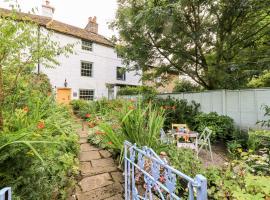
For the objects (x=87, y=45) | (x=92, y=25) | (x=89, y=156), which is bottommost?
(x=89, y=156)

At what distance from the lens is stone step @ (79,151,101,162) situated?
3.58m

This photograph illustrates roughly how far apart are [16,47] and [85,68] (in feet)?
40.6

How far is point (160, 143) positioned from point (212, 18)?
6246 mm

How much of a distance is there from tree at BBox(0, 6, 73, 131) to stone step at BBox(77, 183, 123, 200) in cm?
143

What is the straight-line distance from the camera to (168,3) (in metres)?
5.68

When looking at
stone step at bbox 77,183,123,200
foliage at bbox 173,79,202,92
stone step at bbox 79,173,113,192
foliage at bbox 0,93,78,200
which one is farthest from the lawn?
foliage at bbox 173,79,202,92

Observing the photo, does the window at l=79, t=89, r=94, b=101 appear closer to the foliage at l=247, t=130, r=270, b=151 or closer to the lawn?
the lawn

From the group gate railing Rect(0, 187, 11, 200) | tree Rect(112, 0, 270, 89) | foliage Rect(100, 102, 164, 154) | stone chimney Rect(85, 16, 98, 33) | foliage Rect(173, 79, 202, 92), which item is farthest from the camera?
stone chimney Rect(85, 16, 98, 33)

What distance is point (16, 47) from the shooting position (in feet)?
6.87

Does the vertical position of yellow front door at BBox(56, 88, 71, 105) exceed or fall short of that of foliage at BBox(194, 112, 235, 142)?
it exceeds it

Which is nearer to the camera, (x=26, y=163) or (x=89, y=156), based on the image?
(x=26, y=163)

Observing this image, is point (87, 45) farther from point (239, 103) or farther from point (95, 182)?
point (95, 182)

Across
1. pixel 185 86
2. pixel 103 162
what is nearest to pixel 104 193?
pixel 103 162

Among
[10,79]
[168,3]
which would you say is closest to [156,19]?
[168,3]
